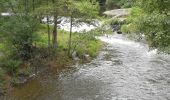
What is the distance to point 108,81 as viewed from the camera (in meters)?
27.8

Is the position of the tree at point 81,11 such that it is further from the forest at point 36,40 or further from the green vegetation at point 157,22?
the green vegetation at point 157,22

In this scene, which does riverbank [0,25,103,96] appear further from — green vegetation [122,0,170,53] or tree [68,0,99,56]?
green vegetation [122,0,170,53]

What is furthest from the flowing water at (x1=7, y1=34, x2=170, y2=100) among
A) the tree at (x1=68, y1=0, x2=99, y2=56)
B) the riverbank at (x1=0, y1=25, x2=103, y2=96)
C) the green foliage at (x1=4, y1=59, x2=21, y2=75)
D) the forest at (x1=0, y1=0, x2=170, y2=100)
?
the tree at (x1=68, y1=0, x2=99, y2=56)

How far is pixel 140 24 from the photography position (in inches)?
562

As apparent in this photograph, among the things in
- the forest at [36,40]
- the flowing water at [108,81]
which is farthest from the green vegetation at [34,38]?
the flowing water at [108,81]

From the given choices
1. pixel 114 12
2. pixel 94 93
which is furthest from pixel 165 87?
pixel 114 12

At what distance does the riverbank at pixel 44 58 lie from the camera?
2709 centimetres

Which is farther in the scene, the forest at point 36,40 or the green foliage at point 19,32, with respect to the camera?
the forest at point 36,40

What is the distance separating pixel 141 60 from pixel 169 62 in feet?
9.61

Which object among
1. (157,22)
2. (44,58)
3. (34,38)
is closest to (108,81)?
(34,38)

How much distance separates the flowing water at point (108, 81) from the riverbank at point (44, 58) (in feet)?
2.78

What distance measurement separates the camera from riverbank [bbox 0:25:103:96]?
88.9 feet

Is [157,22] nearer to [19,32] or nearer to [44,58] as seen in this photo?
[19,32]

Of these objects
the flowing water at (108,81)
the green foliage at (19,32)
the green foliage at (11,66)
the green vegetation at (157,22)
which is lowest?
the flowing water at (108,81)
